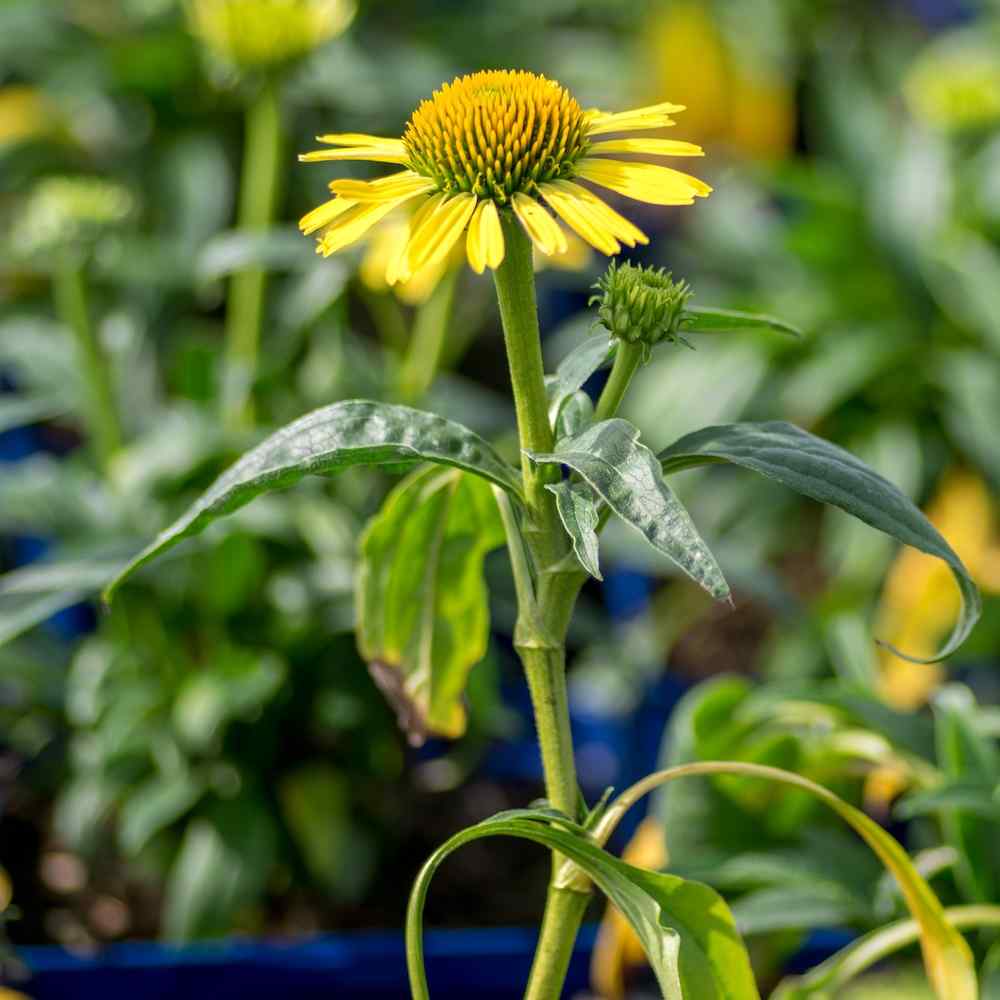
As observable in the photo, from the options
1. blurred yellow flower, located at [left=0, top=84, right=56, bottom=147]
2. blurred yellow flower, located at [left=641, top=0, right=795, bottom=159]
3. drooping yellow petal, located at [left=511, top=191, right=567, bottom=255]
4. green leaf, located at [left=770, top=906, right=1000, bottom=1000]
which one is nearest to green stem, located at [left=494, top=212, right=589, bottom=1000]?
drooping yellow petal, located at [left=511, top=191, right=567, bottom=255]

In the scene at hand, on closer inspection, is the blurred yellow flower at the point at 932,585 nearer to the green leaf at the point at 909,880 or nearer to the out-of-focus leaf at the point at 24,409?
the green leaf at the point at 909,880

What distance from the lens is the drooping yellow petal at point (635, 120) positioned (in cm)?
50

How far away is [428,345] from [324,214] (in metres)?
0.71

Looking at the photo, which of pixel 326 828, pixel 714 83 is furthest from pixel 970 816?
pixel 714 83

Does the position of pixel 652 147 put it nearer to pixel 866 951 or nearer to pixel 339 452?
pixel 339 452

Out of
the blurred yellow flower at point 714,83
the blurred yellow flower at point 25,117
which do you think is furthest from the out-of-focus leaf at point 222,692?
the blurred yellow flower at point 714,83

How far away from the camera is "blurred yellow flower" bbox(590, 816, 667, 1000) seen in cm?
80

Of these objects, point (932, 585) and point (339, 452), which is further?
point (932, 585)

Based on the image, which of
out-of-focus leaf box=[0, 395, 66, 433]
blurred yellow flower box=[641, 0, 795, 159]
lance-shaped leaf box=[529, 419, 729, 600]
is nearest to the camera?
lance-shaped leaf box=[529, 419, 729, 600]

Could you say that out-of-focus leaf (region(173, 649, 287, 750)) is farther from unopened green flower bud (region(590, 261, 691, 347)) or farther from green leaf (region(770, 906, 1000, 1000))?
unopened green flower bud (region(590, 261, 691, 347))

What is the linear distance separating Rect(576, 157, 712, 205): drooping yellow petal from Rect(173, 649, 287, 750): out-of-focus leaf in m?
0.57

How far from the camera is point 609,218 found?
0.47 metres

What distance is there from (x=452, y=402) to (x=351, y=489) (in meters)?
0.15

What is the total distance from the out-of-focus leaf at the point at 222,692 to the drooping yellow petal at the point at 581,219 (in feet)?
1.91
